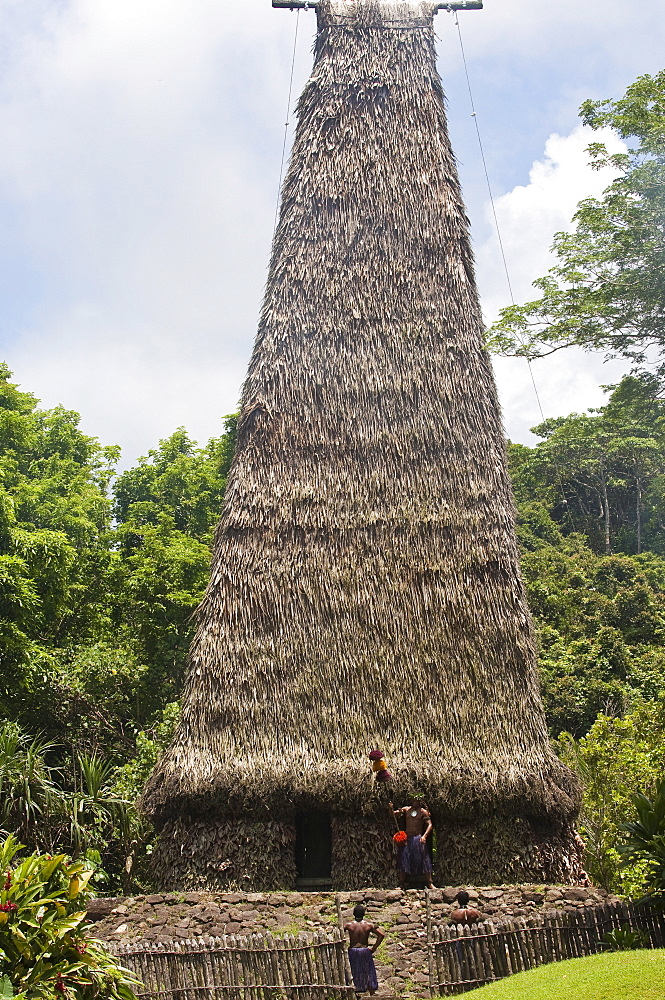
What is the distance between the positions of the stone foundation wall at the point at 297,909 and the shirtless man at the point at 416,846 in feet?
2.25

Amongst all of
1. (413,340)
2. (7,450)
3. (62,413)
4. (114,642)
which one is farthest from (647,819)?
(62,413)

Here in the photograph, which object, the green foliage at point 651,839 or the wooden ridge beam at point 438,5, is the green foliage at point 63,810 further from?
the wooden ridge beam at point 438,5

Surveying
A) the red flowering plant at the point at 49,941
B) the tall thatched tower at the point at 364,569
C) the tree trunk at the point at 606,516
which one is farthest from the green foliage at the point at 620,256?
the tree trunk at the point at 606,516

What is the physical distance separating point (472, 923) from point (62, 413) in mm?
20070

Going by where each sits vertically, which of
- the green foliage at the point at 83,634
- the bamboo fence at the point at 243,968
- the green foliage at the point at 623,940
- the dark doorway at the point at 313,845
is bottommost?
the green foliage at the point at 623,940

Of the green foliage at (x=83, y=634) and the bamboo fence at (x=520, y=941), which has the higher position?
the green foliage at (x=83, y=634)

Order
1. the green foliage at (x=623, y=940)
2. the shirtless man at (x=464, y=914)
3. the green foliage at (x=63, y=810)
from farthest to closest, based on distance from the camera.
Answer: the green foliage at (x=63, y=810)
the shirtless man at (x=464, y=914)
the green foliage at (x=623, y=940)

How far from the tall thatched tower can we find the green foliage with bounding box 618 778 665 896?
61.6 inches

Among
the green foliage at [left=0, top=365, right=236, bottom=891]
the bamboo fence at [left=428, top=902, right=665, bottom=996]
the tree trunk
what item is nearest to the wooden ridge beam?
the green foliage at [left=0, top=365, right=236, bottom=891]

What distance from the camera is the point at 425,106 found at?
13062 mm

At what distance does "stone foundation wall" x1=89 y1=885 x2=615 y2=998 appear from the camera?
7754 millimetres

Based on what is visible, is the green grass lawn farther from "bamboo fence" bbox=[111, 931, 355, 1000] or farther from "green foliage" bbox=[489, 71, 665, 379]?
"green foliage" bbox=[489, 71, 665, 379]

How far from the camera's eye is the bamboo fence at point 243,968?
6.91 meters

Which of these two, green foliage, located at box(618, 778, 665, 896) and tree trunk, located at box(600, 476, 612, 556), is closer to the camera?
green foliage, located at box(618, 778, 665, 896)
